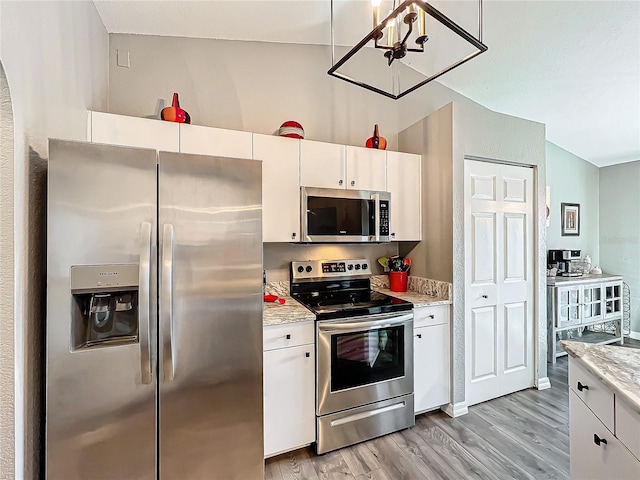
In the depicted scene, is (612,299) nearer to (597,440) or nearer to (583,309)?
(583,309)

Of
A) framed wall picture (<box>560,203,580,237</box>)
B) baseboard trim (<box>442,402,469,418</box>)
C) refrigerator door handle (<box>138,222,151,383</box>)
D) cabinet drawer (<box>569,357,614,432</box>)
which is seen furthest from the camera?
framed wall picture (<box>560,203,580,237</box>)

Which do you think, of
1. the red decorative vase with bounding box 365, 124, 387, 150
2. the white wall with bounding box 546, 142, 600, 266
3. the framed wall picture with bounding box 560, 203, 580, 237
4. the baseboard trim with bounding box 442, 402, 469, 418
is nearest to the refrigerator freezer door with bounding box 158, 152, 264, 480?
the red decorative vase with bounding box 365, 124, 387, 150

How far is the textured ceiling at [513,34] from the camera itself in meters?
2.14

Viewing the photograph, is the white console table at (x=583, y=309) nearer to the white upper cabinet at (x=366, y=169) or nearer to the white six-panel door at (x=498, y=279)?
the white six-panel door at (x=498, y=279)

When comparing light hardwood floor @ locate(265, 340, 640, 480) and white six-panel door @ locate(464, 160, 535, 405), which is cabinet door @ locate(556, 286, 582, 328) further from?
light hardwood floor @ locate(265, 340, 640, 480)

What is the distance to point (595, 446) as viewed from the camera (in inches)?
46.8

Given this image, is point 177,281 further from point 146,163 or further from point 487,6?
point 487,6

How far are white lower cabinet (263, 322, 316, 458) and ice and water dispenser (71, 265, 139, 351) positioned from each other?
2.51 feet

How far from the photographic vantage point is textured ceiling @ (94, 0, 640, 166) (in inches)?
84.3

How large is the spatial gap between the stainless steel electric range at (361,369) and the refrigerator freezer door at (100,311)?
3.32 feet

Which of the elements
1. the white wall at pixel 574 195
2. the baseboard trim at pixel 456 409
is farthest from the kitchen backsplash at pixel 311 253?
the white wall at pixel 574 195

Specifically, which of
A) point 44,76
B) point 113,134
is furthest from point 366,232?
point 44,76

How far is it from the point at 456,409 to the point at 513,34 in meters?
2.95

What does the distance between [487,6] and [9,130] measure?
9.24 ft
